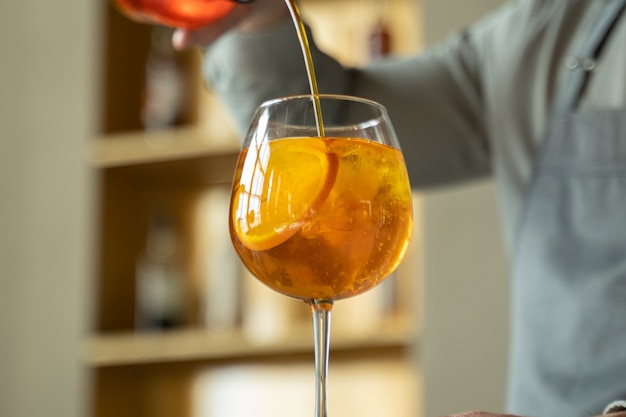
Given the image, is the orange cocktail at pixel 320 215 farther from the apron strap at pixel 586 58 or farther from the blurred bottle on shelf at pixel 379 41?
the blurred bottle on shelf at pixel 379 41

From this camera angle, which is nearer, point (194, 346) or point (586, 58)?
point (586, 58)

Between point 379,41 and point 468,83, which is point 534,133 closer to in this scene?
point 468,83

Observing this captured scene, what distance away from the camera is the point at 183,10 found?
889mm

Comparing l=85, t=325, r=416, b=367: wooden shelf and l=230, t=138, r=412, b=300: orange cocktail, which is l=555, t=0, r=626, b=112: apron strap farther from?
l=85, t=325, r=416, b=367: wooden shelf

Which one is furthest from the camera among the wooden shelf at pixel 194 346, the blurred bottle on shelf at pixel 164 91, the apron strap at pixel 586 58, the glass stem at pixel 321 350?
the blurred bottle on shelf at pixel 164 91

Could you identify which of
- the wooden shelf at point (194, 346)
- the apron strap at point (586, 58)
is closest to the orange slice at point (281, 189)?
the apron strap at point (586, 58)

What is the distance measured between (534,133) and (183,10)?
0.48m

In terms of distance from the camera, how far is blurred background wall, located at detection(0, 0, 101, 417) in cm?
215

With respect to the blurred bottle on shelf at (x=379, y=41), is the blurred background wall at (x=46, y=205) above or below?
below

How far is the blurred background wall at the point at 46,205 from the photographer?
84.8 inches

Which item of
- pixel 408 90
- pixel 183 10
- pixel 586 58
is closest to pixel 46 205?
pixel 408 90

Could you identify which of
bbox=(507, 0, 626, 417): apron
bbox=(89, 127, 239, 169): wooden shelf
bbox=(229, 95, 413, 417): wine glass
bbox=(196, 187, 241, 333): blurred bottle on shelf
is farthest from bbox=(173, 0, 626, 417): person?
bbox=(196, 187, 241, 333): blurred bottle on shelf

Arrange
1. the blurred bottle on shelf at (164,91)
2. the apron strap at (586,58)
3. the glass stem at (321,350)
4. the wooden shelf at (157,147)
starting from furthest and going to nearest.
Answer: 1. the blurred bottle on shelf at (164,91)
2. the wooden shelf at (157,147)
3. the apron strap at (586,58)
4. the glass stem at (321,350)

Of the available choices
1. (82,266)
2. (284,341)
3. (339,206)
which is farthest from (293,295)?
(82,266)
